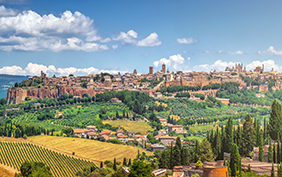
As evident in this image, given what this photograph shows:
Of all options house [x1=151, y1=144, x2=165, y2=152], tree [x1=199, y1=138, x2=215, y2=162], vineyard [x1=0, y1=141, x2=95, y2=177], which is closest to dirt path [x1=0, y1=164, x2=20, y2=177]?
vineyard [x1=0, y1=141, x2=95, y2=177]

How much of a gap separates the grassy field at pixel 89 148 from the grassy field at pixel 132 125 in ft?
24.3

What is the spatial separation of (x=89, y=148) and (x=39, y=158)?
701 cm

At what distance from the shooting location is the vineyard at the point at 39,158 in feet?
Result: 118

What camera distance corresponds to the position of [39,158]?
128 feet

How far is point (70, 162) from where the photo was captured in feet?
125

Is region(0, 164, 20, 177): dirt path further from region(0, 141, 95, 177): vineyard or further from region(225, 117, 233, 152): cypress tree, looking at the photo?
region(225, 117, 233, 152): cypress tree

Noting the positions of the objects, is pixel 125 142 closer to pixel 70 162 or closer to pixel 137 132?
pixel 137 132

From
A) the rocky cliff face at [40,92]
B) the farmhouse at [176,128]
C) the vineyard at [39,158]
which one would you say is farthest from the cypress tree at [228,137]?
the rocky cliff face at [40,92]

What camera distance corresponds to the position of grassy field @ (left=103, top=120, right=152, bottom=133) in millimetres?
53069

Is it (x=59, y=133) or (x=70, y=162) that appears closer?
(x=70, y=162)

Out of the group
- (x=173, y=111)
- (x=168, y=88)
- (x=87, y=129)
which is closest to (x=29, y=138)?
(x=87, y=129)

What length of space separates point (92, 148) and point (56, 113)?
18.6 m

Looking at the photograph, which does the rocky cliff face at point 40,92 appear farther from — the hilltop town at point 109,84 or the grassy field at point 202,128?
the grassy field at point 202,128

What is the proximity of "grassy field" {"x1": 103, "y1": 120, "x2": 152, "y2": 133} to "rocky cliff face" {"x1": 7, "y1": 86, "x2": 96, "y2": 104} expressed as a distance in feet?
63.5
